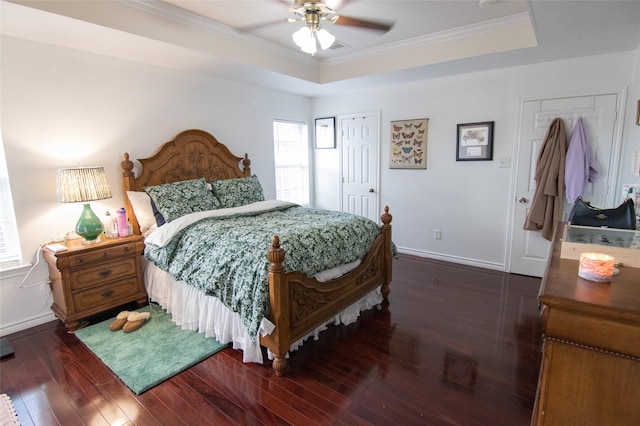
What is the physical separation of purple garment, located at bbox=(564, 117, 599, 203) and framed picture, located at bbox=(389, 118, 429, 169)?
5.19 ft

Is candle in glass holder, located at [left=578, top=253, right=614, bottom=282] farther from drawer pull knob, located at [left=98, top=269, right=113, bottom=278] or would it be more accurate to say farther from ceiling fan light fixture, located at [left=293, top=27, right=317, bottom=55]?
drawer pull knob, located at [left=98, top=269, right=113, bottom=278]

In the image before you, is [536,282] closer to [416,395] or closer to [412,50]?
[416,395]

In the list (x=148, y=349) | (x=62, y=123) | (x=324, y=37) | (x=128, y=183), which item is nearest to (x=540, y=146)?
(x=324, y=37)

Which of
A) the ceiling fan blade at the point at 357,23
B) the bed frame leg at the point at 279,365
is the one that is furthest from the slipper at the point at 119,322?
the ceiling fan blade at the point at 357,23

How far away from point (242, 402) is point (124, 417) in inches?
25.7

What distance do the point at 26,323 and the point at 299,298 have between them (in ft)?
8.05

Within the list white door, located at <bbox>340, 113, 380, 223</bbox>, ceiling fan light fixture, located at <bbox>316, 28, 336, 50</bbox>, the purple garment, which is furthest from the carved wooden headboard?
the purple garment

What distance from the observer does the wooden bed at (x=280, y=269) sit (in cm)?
218

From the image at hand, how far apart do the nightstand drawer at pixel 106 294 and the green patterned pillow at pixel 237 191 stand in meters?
1.20

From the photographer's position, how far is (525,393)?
202 cm

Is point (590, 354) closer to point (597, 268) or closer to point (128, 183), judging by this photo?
point (597, 268)

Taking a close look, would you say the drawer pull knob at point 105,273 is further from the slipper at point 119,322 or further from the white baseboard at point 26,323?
the white baseboard at point 26,323

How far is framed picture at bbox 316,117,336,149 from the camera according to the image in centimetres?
528

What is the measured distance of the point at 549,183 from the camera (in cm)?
350
